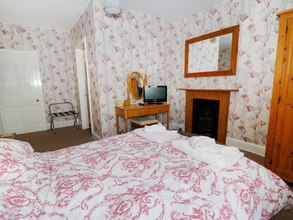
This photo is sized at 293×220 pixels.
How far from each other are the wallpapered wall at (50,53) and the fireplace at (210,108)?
10.4 feet

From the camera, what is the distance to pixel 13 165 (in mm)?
1012

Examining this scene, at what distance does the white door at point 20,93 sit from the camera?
372 cm

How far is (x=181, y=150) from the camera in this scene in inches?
55.3

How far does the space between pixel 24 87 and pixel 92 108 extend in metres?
1.87

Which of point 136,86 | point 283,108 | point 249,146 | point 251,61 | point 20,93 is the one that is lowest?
point 249,146

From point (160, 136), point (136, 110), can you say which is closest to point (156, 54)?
point (136, 110)

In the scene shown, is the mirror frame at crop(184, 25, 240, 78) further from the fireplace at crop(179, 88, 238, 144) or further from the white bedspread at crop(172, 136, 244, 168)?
the white bedspread at crop(172, 136, 244, 168)

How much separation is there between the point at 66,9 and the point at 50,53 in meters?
1.54

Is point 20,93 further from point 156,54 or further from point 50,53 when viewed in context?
point 156,54

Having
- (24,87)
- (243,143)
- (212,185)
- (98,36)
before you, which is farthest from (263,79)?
(24,87)

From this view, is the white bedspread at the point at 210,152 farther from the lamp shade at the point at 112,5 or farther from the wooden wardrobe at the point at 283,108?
the lamp shade at the point at 112,5

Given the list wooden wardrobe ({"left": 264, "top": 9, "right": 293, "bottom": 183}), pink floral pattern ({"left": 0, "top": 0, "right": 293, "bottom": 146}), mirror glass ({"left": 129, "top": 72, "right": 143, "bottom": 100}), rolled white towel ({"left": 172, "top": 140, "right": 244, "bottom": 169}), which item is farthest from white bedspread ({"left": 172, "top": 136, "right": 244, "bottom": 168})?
mirror glass ({"left": 129, "top": 72, "right": 143, "bottom": 100})

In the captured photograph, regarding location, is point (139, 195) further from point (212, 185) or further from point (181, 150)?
point (181, 150)

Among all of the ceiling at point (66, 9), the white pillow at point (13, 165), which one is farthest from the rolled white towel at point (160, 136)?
the ceiling at point (66, 9)
